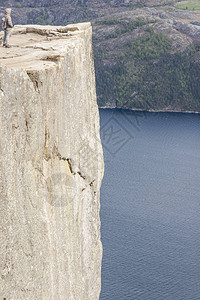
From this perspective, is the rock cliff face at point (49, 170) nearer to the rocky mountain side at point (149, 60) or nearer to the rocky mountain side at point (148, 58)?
the rocky mountain side at point (148, 58)

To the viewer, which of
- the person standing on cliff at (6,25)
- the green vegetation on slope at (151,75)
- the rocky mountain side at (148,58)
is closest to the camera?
the person standing on cliff at (6,25)

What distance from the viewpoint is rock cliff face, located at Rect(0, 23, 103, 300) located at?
601 cm

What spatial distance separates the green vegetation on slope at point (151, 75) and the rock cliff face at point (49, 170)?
84381 mm

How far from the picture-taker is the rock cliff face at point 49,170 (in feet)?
19.7

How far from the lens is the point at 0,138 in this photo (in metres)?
5.59

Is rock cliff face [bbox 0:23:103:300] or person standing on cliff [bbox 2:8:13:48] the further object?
person standing on cliff [bbox 2:8:13:48]

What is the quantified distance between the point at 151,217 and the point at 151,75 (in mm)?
68568

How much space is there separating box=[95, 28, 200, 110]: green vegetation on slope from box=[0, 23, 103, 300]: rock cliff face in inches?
3322

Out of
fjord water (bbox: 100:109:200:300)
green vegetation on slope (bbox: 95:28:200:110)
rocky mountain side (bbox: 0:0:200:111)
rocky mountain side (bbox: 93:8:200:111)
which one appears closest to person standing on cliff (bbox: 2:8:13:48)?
fjord water (bbox: 100:109:200:300)

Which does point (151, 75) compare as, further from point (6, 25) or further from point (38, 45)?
point (38, 45)

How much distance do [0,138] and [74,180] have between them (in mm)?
3612

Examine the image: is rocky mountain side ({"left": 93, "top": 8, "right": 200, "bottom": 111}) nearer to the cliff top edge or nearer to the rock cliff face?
the cliff top edge

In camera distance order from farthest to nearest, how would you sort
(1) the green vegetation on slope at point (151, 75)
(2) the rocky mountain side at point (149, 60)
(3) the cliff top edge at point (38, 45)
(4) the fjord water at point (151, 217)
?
(2) the rocky mountain side at point (149, 60) < (1) the green vegetation on slope at point (151, 75) < (4) the fjord water at point (151, 217) < (3) the cliff top edge at point (38, 45)

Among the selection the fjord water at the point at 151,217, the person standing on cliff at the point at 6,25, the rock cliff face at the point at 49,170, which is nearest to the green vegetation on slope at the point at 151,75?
the fjord water at the point at 151,217
